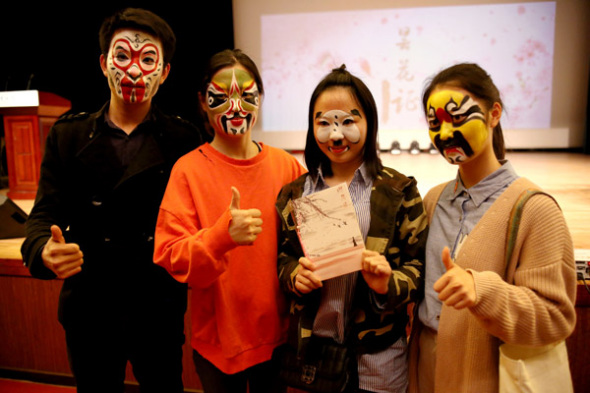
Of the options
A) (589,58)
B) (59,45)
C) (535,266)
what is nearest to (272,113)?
(59,45)

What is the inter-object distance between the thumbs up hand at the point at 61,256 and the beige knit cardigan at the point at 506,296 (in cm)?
104

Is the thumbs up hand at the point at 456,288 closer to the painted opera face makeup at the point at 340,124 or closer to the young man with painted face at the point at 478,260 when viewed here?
the young man with painted face at the point at 478,260

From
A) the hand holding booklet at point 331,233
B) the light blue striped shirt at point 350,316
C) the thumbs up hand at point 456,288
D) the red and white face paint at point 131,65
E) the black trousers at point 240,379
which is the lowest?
the black trousers at point 240,379

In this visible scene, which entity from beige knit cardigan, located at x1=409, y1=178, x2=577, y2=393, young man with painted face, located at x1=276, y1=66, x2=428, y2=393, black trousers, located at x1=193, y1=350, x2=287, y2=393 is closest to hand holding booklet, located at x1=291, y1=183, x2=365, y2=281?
young man with painted face, located at x1=276, y1=66, x2=428, y2=393

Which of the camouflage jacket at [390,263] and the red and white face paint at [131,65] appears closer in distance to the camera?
the camouflage jacket at [390,263]

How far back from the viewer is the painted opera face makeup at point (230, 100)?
1.32 m

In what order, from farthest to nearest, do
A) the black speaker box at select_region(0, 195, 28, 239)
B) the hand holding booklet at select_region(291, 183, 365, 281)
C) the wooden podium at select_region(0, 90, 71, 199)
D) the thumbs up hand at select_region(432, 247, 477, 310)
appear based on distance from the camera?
the wooden podium at select_region(0, 90, 71, 199)
the black speaker box at select_region(0, 195, 28, 239)
the hand holding booklet at select_region(291, 183, 365, 281)
the thumbs up hand at select_region(432, 247, 477, 310)

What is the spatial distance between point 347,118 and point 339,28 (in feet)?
18.1

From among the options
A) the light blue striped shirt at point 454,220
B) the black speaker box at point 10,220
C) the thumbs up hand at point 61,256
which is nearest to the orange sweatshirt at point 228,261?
the thumbs up hand at point 61,256

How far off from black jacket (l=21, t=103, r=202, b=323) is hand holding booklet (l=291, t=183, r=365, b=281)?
571 mm

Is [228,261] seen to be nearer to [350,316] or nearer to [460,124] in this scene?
[350,316]

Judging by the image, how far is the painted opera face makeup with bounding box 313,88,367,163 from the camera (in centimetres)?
120

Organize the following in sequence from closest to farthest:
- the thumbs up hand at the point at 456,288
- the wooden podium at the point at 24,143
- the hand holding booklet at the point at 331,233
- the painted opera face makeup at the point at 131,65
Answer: the thumbs up hand at the point at 456,288
the hand holding booklet at the point at 331,233
the painted opera face makeup at the point at 131,65
the wooden podium at the point at 24,143

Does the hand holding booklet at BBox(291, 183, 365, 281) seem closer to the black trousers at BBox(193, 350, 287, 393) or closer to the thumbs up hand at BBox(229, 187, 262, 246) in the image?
the thumbs up hand at BBox(229, 187, 262, 246)
